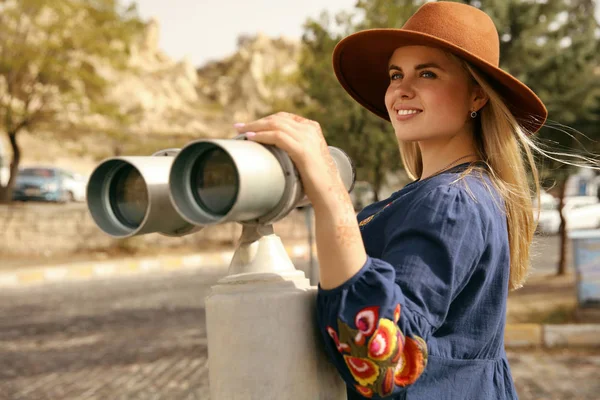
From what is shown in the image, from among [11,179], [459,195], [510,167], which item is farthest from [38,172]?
[459,195]

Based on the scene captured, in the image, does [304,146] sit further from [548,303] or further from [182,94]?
[182,94]

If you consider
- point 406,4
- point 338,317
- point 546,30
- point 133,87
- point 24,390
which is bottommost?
point 24,390

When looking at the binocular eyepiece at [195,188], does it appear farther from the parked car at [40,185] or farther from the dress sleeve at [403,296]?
the parked car at [40,185]

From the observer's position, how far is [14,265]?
1888 cm

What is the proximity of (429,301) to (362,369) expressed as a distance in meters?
0.16

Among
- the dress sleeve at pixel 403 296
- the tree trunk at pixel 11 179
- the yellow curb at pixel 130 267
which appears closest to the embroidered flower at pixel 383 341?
the dress sleeve at pixel 403 296

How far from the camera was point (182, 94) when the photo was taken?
262 ft

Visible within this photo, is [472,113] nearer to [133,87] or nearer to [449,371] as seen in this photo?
[449,371]

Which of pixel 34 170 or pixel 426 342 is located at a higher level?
pixel 34 170

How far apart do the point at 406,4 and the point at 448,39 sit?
12.3 metres

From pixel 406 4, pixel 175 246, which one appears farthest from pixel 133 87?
pixel 406 4

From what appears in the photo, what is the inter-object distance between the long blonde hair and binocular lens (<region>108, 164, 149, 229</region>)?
0.71 m

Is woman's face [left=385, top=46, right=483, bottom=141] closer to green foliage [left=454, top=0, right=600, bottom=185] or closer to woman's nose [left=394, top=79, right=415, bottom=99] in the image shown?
woman's nose [left=394, top=79, right=415, bottom=99]

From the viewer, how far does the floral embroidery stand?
3.79 feet
